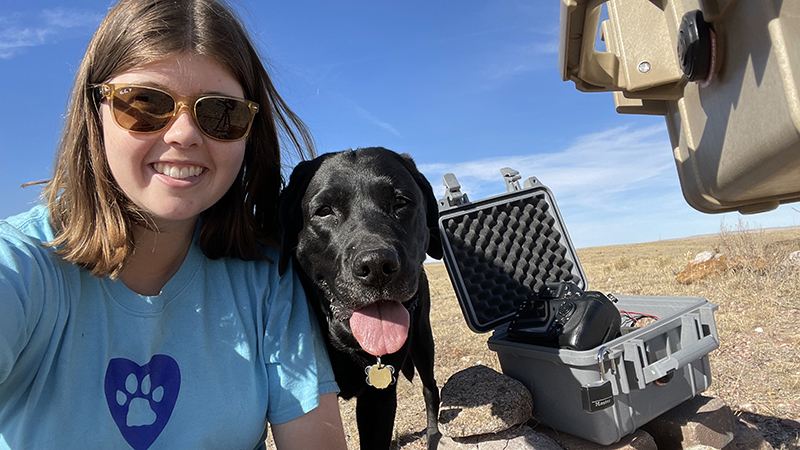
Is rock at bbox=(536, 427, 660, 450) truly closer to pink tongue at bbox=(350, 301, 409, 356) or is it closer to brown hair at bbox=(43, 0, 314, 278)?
pink tongue at bbox=(350, 301, 409, 356)

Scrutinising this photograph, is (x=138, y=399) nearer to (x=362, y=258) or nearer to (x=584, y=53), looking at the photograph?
(x=362, y=258)

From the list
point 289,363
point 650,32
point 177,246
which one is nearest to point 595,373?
point 289,363

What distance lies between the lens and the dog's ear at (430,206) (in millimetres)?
2797

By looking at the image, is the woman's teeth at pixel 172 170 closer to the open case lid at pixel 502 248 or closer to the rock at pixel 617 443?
the open case lid at pixel 502 248

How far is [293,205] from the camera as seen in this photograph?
241 cm

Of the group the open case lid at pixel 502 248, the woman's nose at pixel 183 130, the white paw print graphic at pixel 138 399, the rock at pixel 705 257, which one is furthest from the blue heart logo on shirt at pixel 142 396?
the rock at pixel 705 257

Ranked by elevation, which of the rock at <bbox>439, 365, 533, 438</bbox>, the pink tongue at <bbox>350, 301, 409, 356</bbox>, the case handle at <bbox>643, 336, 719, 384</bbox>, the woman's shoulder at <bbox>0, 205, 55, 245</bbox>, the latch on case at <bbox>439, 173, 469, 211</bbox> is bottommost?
the rock at <bbox>439, 365, 533, 438</bbox>

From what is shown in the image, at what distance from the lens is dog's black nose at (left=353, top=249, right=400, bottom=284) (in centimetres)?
190

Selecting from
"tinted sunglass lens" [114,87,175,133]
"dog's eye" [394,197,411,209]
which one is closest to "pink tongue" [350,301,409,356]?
"dog's eye" [394,197,411,209]

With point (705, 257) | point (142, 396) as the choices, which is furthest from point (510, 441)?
point (705, 257)

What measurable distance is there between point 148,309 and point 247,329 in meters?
0.35

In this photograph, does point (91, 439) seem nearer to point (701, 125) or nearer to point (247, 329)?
point (247, 329)

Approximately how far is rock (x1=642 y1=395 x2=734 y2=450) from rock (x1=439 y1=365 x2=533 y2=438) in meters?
0.90

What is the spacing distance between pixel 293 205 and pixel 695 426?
8.70ft
